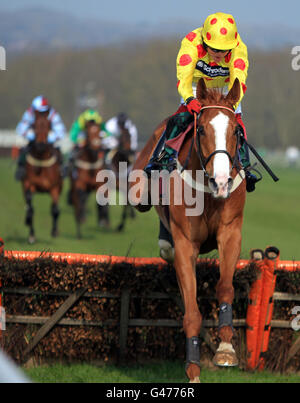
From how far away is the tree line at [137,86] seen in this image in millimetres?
75688

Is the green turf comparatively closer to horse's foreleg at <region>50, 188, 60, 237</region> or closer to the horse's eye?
horse's foreleg at <region>50, 188, 60, 237</region>

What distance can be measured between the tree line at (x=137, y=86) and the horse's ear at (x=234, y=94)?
63534 millimetres

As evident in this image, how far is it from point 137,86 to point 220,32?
84.0 m

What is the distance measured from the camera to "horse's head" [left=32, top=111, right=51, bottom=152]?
11.5 m

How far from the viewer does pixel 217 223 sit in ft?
15.8

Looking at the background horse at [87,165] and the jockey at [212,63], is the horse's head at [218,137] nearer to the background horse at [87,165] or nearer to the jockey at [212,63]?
the jockey at [212,63]

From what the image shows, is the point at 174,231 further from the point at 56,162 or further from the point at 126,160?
the point at 126,160

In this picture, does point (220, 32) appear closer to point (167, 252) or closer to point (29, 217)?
point (167, 252)

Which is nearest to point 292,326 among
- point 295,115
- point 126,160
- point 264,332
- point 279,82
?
point 264,332

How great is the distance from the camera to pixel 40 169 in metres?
11.9

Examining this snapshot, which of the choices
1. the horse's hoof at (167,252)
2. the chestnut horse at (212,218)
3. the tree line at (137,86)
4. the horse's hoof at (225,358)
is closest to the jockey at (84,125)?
the horse's hoof at (167,252)

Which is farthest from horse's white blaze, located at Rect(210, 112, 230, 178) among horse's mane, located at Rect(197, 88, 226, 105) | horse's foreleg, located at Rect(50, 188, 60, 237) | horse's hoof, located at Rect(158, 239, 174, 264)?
horse's foreleg, located at Rect(50, 188, 60, 237)

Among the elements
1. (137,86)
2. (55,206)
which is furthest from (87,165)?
(137,86)
